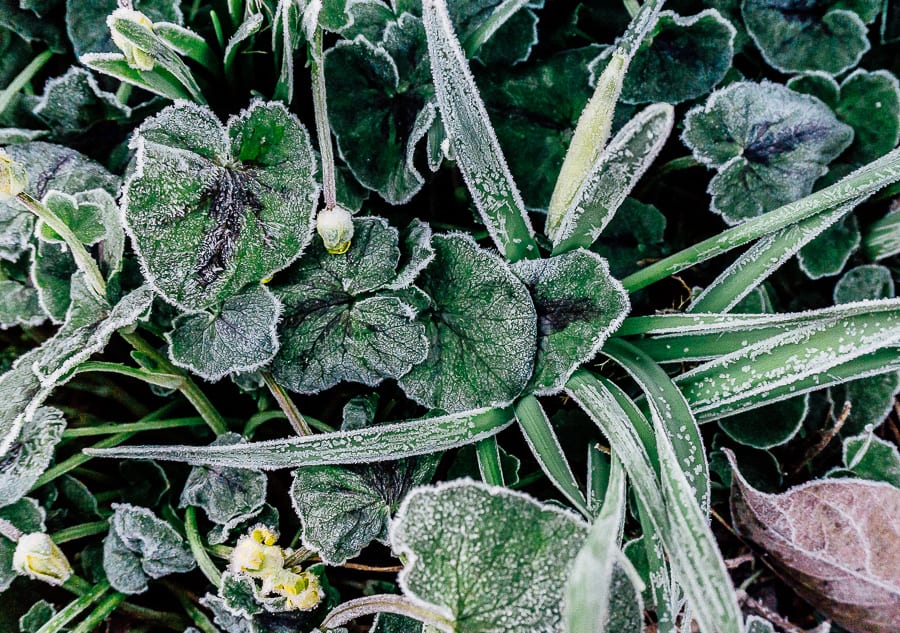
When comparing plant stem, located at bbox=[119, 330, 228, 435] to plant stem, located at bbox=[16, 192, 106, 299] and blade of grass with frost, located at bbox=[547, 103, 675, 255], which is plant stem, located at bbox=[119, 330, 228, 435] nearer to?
plant stem, located at bbox=[16, 192, 106, 299]

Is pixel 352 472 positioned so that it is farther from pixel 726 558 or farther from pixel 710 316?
pixel 726 558

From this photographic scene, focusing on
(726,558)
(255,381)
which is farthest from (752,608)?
(255,381)

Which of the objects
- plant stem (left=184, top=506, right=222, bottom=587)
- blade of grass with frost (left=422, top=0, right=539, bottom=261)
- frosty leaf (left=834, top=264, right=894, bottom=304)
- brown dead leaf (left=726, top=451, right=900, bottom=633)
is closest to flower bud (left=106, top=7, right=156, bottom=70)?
blade of grass with frost (left=422, top=0, right=539, bottom=261)

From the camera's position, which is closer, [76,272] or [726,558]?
[76,272]

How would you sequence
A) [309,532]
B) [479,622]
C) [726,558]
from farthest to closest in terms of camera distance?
1. [726,558]
2. [309,532]
3. [479,622]

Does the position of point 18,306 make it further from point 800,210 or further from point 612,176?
point 800,210

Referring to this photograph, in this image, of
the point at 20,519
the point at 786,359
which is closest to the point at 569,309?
the point at 786,359

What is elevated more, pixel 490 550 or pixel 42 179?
pixel 42 179
